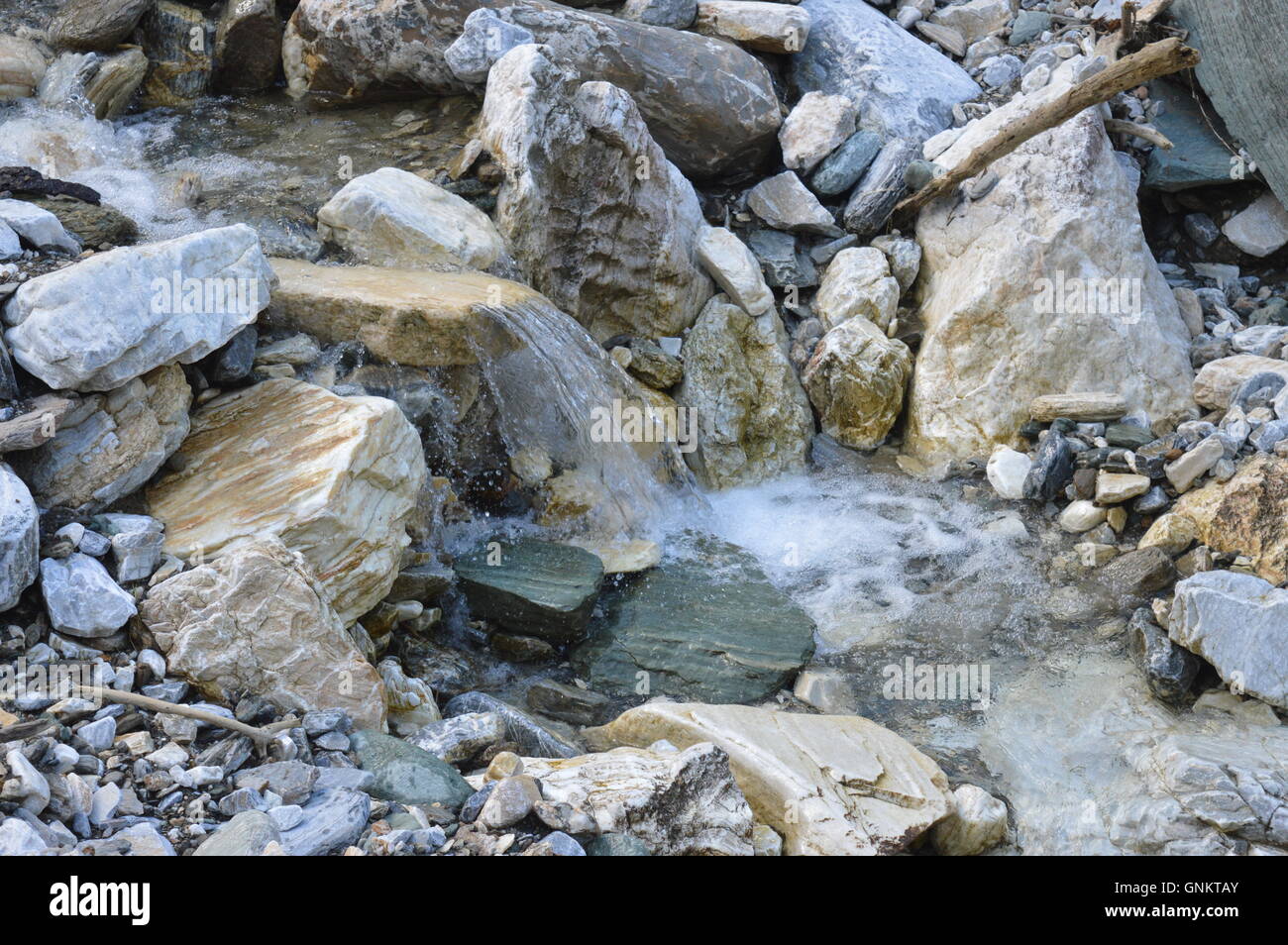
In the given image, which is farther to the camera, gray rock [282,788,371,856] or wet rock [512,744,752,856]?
wet rock [512,744,752,856]

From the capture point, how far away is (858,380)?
773cm

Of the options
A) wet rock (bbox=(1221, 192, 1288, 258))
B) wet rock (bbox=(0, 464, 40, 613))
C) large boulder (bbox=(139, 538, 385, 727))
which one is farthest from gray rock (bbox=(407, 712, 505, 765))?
wet rock (bbox=(1221, 192, 1288, 258))

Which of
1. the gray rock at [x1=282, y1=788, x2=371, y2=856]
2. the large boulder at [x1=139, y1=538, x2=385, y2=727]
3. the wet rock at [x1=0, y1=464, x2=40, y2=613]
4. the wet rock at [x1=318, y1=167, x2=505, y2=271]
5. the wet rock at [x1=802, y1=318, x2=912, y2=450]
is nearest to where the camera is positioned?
the gray rock at [x1=282, y1=788, x2=371, y2=856]

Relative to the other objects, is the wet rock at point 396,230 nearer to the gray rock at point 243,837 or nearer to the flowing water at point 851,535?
the flowing water at point 851,535

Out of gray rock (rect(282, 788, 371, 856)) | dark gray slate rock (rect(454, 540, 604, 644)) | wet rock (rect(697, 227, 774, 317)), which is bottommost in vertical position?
dark gray slate rock (rect(454, 540, 604, 644))

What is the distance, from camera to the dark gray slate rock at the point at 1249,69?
782 cm

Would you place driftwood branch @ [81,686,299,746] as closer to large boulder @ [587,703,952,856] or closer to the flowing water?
large boulder @ [587,703,952,856]

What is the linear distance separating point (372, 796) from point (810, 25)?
26.4 ft

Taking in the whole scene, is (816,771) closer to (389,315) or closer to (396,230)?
(389,315)

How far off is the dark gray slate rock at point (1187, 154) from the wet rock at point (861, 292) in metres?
2.36

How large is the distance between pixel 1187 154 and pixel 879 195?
2438mm

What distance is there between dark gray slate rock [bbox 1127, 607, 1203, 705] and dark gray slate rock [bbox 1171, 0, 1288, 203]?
4.40m

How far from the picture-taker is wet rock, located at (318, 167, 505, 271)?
21.6 ft

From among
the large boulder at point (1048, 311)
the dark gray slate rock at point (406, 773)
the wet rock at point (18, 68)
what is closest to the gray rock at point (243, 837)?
the dark gray slate rock at point (406, 773)
